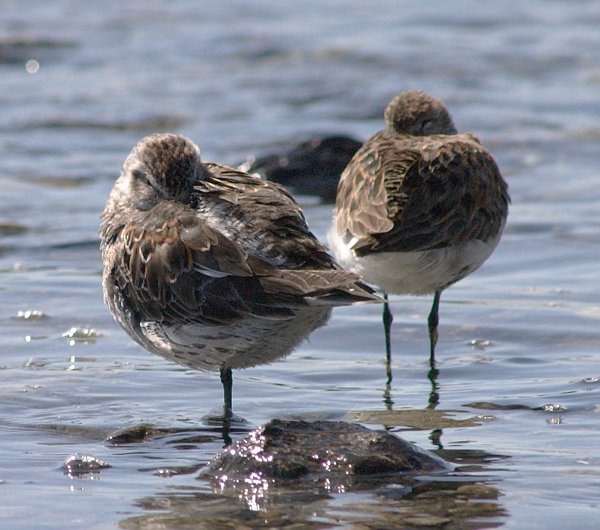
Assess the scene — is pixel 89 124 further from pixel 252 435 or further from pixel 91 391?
pixel 252 435

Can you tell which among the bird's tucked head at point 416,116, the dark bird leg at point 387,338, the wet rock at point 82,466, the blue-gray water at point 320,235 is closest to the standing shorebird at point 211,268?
the blue-gray water at point 320,235

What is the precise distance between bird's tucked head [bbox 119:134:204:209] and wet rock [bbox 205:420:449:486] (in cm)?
138

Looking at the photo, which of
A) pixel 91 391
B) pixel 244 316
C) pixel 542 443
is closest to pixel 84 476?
pixel 244 316

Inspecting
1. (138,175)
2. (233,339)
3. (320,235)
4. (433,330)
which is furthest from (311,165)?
(233,339)

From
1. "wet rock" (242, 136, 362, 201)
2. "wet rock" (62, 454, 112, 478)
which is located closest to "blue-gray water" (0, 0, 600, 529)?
"wet rock" (62, 454, 112, 478)

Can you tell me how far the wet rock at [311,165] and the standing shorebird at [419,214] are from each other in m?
4.54

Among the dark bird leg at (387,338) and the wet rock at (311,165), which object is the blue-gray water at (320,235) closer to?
the dark bird leg at (387,338)

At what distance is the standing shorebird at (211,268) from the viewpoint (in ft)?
19.0

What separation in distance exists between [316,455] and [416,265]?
2247 mm

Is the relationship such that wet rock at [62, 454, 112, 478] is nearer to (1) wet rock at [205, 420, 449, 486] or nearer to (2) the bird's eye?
(1) wet rock at [205, 420, 449, 486]

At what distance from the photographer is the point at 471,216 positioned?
25.2 feet

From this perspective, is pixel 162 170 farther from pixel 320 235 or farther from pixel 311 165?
pixel 311 165

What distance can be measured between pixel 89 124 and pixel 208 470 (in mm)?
10433

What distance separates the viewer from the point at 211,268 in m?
5.94
